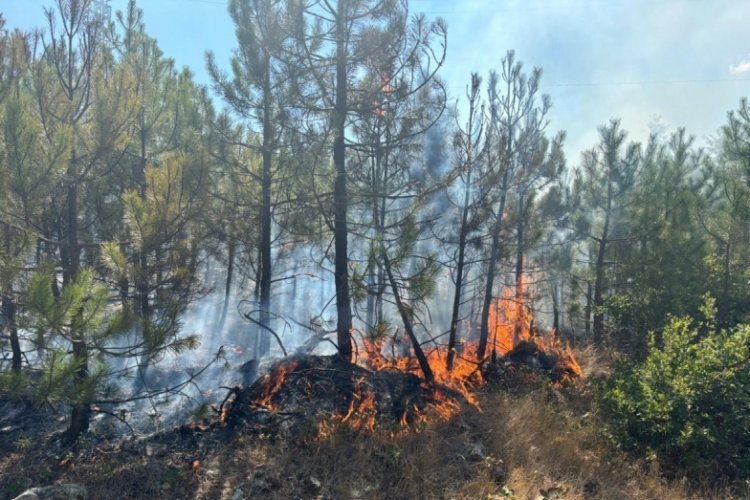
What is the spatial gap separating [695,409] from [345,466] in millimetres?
3613

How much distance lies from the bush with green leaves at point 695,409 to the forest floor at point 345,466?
25 cm

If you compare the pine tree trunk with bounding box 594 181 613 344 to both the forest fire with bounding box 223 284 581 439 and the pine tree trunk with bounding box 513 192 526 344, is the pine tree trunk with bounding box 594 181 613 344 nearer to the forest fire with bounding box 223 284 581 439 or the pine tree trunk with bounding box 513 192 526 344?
the pine tree trunk with bounding box 513 192 526 344

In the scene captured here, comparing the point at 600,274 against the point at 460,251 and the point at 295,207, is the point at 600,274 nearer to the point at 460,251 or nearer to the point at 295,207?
the point at 460,251

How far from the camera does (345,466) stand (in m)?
4.89

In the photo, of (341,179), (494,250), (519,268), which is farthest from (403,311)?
(519,268)

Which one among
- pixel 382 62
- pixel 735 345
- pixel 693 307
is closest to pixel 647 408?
pixel 735 345

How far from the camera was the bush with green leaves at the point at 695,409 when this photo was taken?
5078 mm

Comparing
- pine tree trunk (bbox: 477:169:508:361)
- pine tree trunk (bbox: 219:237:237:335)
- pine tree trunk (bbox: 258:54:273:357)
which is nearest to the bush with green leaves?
pine tree trunk (bbox: 477:169:508:361)

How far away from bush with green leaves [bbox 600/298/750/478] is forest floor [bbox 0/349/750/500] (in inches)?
10.0

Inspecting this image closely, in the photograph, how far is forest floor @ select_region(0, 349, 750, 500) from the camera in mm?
4523

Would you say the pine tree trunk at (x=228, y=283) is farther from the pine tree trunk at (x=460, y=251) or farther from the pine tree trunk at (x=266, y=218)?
the pine tree trunk at (x=460, y=251)

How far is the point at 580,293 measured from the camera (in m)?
11.0

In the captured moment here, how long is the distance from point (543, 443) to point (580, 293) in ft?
19.6

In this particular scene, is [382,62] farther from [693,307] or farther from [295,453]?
[693,307]
